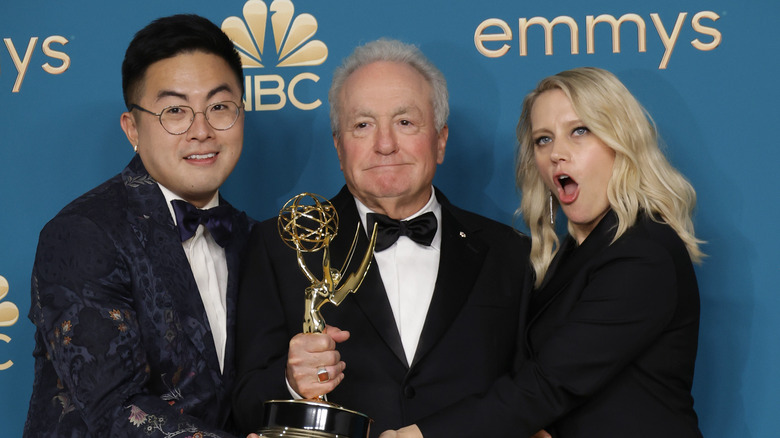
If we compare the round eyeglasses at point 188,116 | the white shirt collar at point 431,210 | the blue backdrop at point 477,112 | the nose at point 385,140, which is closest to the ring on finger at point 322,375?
the white shirt collar at point 431,210

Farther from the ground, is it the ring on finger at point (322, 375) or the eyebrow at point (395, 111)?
the eyebrow at point (395, 111)

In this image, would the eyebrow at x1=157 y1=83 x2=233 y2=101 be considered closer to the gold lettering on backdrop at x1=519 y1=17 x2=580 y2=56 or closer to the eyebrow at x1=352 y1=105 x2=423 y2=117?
the eyebrow at x1=352 y1=105 x2=423 y2=117

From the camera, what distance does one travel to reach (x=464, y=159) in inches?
Result: 125

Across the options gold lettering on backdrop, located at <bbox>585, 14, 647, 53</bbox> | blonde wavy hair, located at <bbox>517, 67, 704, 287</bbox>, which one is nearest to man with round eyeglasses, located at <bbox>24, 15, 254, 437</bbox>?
blonde wavy hair, located at <bbox>517, 67, 704, 287</bbox>

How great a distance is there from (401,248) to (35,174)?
1582 millimetres

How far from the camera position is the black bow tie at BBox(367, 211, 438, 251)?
2.40m

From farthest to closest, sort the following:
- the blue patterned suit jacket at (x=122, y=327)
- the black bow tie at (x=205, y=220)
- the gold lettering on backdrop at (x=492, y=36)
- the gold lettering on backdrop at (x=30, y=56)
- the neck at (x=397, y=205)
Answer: the gold lettering on backdrop at (x=30, y=56), the gold lettering on backdrop at (x=492, y=36), the neck at (x=397, y=205), the black bow tie at (x=205, y=220), the blue patterned suit jacket at (x=122, y=327)

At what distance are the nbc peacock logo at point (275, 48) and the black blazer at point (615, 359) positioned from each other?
1.41m

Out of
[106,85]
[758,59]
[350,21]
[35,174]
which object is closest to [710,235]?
[758,59]

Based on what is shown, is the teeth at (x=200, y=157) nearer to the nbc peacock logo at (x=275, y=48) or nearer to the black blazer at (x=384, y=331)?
the black blazer at (x=384, y=331)

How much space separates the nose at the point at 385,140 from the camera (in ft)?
7.87

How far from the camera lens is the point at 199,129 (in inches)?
93.9

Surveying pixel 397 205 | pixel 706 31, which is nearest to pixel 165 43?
pixel 397 205

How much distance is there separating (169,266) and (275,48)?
3.96 feet
